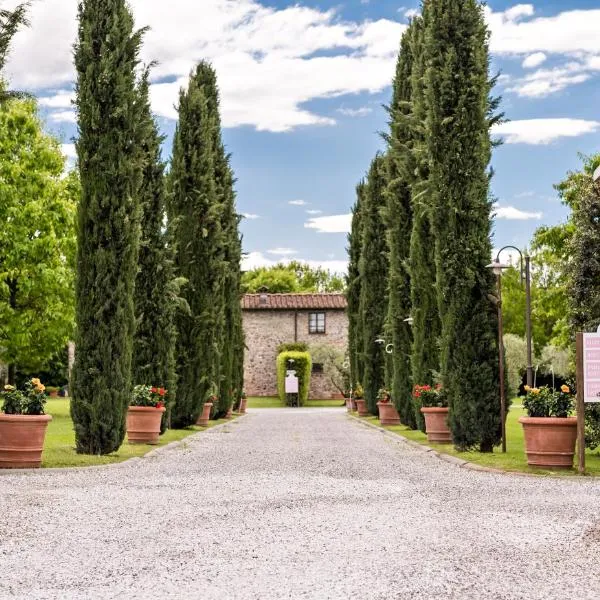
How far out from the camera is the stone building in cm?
5253

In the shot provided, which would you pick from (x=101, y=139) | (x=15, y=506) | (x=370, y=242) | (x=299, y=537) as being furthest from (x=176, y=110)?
(x=299, y=537)

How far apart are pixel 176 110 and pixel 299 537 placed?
18450 millimetres

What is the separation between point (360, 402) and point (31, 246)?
12.6m

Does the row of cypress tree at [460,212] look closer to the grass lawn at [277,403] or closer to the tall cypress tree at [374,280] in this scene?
the tall cypress tree at [374,280]

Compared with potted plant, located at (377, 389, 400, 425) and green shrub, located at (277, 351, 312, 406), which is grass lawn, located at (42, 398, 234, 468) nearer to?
potted plant, located at (377, 389, 400, 425)

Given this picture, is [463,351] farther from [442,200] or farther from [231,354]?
[231,354]

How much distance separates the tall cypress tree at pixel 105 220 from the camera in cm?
1347

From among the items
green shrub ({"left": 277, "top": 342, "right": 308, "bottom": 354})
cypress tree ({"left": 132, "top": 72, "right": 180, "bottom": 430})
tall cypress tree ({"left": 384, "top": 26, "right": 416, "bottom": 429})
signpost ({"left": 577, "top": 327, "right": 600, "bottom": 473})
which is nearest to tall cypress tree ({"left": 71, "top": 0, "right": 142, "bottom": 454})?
cypress tree ({"left": 132, "top": 72, "right": 180, "bottom": 430})

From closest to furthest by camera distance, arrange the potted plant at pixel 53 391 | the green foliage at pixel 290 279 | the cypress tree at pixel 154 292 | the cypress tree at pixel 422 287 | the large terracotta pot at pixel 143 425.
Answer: the large terracotta pot at pixel 143 425 < the cypress tree at pixel 422 287 < the cypress tree at pixel 154 292 < the potted plant at pixel 53 391 < the green foliage at pixel 290 279

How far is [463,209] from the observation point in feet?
49.1

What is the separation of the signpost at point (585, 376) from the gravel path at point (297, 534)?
79 cm

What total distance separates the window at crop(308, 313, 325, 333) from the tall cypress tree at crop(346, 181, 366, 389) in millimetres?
17868

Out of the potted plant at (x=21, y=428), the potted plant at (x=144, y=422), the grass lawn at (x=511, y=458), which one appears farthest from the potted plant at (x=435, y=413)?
the potted plant at (x=21, y=428)

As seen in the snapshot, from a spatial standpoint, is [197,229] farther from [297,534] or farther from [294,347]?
[294,347]
